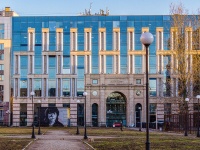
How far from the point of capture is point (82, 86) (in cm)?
8400

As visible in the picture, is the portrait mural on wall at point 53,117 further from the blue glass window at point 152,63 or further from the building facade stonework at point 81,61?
the blue glass window at point 152,63

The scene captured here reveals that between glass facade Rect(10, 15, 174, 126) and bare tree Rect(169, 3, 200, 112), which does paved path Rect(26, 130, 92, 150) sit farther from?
glass facade Rect(10, 15, 174, 126)

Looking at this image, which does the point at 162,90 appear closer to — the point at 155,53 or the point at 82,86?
the point at 155,53

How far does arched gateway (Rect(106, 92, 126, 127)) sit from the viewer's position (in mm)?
82625

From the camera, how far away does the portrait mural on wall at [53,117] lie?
7869cm

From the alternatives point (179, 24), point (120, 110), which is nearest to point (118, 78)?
point (120, 110)

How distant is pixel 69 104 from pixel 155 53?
17.4 m

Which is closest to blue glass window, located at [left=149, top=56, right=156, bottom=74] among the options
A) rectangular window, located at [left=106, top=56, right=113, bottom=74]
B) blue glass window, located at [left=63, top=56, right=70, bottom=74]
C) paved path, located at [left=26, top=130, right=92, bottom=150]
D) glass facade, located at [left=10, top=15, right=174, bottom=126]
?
glass facade, located at [left=10, top=15, right=174, bottom=126]

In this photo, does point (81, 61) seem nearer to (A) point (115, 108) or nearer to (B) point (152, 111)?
(A) point (115, 108)

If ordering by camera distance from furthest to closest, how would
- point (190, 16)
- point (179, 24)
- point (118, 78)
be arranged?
point (118, 78), point (190, 16), point (179, 24)

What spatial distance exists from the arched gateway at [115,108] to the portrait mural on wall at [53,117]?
317 inches

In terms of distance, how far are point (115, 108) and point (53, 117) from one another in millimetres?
11201

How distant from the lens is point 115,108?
273 feet

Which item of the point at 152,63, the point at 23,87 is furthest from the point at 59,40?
the point at 152,63
